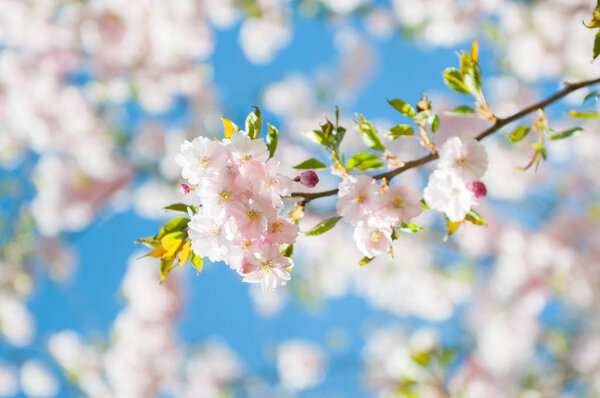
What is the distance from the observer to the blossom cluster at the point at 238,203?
2.41 feet

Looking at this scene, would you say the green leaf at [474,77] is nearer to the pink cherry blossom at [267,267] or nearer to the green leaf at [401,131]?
the green leaf at [401,131]

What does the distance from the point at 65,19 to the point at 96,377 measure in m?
2.72

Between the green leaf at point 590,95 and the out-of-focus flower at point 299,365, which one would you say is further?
the out-of-focus flower at point 299,365

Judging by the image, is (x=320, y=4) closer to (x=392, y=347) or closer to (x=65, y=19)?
(x=65, y=19)

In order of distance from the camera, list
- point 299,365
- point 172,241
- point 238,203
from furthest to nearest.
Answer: point 299,365, point 172,241, point 238,203

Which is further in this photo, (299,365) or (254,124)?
(299,365)

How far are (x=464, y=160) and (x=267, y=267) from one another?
1.00 ft

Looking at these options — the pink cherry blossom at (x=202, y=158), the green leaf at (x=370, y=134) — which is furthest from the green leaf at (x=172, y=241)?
the green leaf at (x=370, y=134)

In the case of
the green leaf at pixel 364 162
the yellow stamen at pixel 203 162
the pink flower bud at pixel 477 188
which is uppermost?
the green leaf at pixel 364 162

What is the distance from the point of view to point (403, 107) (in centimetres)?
85

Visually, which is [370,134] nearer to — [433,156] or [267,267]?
[433,156]

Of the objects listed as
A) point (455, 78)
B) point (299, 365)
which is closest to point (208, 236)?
point (455, 78)

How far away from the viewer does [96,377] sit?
14.7 ft

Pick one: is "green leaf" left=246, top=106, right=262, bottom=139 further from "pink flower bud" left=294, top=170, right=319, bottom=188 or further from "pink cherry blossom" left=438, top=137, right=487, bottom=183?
"pink cherry blossom" left=438, top=137, right=487, bottom=183
